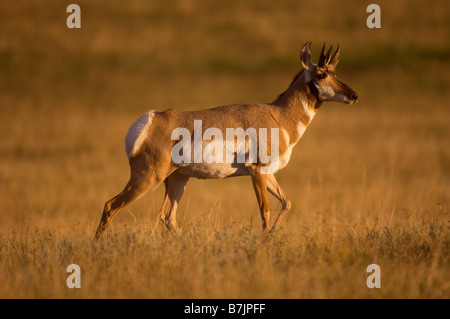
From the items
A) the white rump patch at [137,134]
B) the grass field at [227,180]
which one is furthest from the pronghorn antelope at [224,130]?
the grass field at [227,180]

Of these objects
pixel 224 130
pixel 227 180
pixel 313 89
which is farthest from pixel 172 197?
pixel 227 180

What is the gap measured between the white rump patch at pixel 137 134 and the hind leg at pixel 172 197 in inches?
36.9

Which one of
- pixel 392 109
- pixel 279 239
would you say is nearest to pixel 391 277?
pixel 279 239

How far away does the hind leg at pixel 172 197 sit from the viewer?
11.1 metres

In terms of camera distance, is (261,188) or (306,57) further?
(306,57)

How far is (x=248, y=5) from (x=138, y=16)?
9.31 metres

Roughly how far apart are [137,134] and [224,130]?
1239 mm

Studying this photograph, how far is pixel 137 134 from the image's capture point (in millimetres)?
10375

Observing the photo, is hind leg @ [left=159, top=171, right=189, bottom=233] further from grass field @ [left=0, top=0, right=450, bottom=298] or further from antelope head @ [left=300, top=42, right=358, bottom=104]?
antelope head @ [left=300, top=42, right=358, bottom=104]
